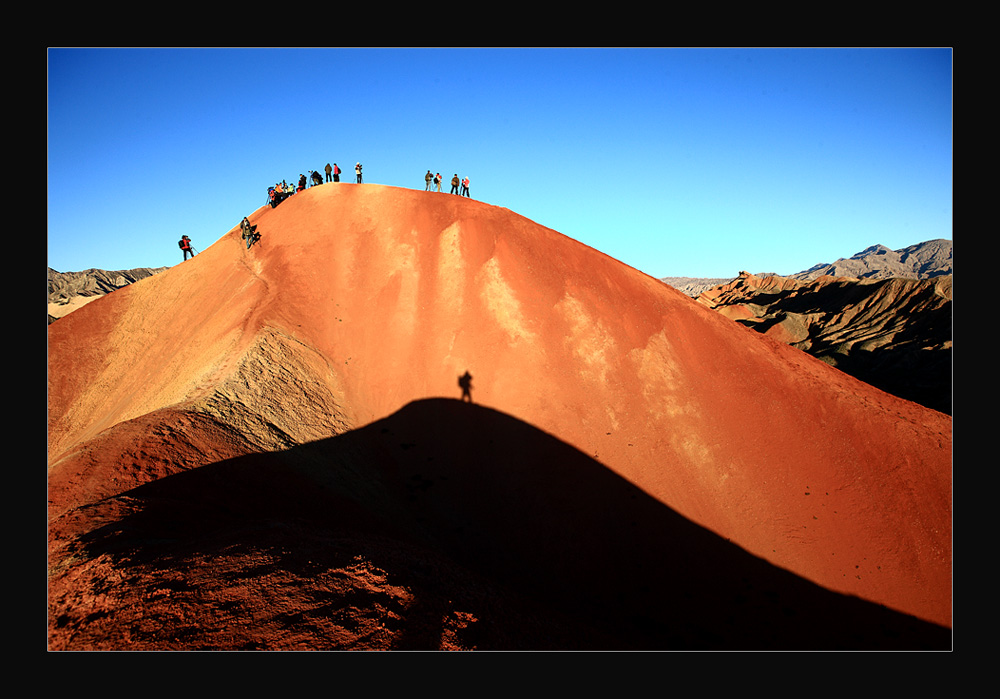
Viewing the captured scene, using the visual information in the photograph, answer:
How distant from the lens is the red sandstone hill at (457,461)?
646 centimetres

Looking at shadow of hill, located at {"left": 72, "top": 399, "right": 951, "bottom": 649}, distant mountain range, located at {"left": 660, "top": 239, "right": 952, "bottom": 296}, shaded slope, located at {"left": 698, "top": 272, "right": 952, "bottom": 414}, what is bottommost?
shadow of hill, located at {"left": 72, "top": 399, "right": 951, "bottom": 649}

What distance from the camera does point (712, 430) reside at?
1655cm

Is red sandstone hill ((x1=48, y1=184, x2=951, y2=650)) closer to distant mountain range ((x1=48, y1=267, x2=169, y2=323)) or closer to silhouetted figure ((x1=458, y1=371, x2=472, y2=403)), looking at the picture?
silhouetted figure ((x1=458, y1=371, x2=472, y2=403))

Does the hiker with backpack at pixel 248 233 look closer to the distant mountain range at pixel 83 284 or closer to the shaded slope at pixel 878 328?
the shaded slope at pixel 878 328

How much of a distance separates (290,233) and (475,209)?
29.4 feet

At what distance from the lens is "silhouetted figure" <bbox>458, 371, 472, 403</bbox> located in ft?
55.1

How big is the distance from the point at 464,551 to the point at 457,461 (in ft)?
10.9

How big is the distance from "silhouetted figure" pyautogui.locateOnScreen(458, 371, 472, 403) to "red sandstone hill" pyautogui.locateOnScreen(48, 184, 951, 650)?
25cm

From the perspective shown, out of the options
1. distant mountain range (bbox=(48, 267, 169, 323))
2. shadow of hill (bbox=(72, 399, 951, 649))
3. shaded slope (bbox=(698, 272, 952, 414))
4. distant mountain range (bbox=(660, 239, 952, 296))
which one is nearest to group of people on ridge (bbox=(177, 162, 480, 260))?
shadow of hill (bbox=(72, 399, 951, 649))

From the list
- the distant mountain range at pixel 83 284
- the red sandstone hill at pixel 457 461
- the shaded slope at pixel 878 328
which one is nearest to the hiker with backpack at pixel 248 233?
the red sandstone hill at pixel 457 461

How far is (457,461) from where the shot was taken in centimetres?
1529

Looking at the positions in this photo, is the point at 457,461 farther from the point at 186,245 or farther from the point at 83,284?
the point at 83,284

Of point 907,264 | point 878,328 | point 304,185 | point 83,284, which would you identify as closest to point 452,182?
point 304,185
